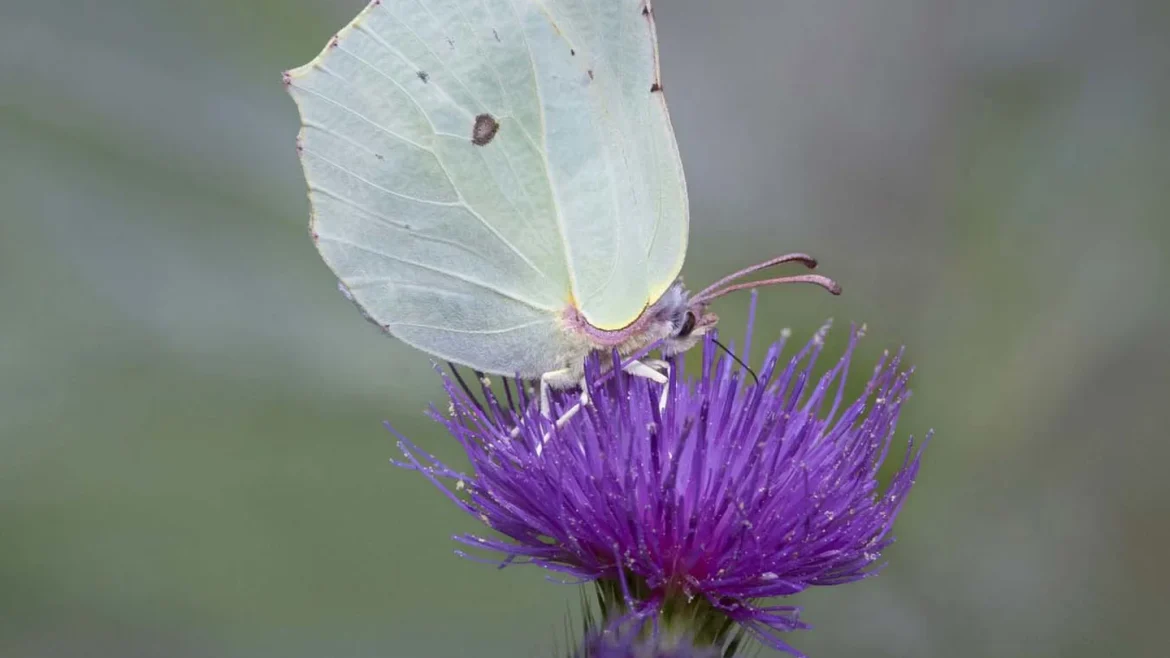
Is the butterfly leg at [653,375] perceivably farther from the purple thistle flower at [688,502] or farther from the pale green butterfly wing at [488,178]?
the pale green butterfly wing at [488,178]

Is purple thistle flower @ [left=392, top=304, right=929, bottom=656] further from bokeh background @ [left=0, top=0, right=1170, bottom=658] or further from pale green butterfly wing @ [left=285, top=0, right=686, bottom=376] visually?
bokeh background @ [left=0, top=0, right=1170, bottom=658]

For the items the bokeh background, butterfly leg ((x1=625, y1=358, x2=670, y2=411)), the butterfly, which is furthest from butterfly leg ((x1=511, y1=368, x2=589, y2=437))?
the bokeh background

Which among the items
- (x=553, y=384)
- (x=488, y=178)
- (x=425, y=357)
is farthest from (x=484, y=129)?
(x=425, y=357)

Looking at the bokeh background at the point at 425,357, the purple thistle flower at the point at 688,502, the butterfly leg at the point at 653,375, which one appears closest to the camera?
the purple thistle flower at the point at 688,502

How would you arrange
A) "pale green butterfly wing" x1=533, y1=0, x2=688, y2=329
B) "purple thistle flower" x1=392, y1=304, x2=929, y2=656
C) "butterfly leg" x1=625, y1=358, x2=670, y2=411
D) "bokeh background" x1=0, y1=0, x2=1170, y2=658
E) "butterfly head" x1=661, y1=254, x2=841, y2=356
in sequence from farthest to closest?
"bokeh background" x1=0, y1=0, x2=1170, y2=658, "butterfly head" x1=661, y1=254, x2=841, y2=356, "butterfly leg" x1=625, y1=358, x2=670, y2=411, "pale green butterfly wing" x1=533, y1=0, x2=688, y2=329, "purple thistle flower" x1=392, y1=304, x2=929, y2=656

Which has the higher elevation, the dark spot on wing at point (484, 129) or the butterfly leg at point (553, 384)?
the dark spot on wing at point (484, 129)

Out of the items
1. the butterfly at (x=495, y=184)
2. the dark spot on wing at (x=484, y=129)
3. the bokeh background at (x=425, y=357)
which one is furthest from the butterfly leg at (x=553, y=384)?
the bokeh background at (x=425, y=357)

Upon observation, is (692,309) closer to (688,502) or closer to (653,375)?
(653,375)
